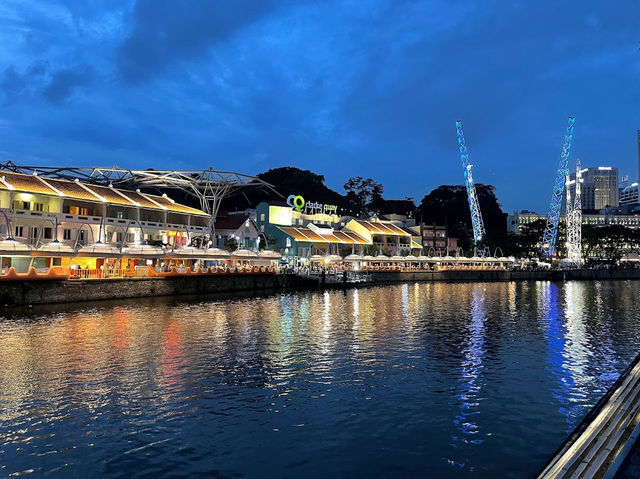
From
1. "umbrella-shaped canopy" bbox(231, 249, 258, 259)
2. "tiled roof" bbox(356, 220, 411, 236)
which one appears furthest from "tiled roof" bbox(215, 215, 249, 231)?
"tiled roof" bbox(356, 220, 411, 236)

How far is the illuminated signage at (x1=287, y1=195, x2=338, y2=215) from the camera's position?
4798 inches

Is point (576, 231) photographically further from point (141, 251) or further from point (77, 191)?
point (77, 191)

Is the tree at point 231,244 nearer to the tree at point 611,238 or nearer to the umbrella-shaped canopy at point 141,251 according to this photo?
the umbrella-shaped canopy at point 141,251

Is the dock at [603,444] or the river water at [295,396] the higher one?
the dock at [603,444]

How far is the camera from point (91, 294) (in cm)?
5166

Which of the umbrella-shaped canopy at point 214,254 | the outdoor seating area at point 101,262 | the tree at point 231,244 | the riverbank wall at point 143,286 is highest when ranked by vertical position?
the tree at point 231,244

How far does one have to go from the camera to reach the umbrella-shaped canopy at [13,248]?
48.1 metres

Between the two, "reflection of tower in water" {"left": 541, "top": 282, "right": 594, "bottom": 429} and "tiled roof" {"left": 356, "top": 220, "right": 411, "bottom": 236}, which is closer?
"reflection of tower in water" {"left": 541, "top": 282, "right": 594, "bottom": 429}

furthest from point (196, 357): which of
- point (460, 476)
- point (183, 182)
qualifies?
point (183, 182)

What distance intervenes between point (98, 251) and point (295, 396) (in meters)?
46.3

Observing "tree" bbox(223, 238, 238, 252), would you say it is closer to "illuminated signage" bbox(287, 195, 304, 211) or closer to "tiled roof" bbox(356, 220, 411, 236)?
"illuminated signage" bbox(287, 195, 304, 211)

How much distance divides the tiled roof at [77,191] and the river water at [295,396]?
3243cm

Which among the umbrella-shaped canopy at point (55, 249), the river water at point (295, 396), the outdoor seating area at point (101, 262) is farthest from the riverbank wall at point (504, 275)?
the river water at point (295, 396)

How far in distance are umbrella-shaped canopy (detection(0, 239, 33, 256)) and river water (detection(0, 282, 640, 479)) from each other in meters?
16.1
